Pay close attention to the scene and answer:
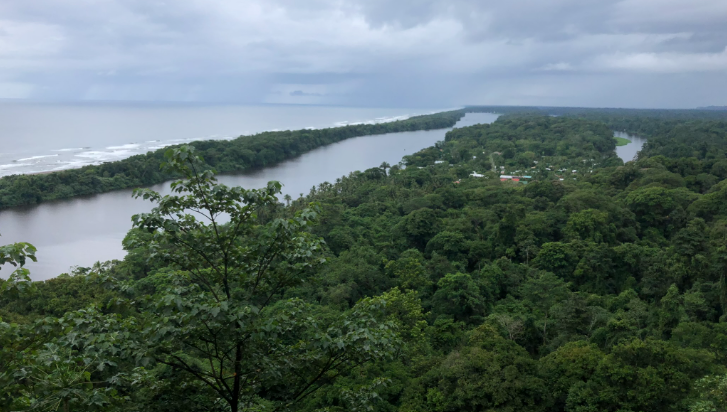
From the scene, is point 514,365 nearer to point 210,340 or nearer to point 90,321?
point 210,340

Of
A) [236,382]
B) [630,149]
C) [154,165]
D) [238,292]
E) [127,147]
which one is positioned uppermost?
[127,147]

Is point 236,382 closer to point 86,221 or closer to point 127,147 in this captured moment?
point 86,221

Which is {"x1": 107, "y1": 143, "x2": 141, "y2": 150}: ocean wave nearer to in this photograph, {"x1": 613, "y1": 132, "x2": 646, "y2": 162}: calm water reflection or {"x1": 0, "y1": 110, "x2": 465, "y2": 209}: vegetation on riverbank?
{"x1": 0, "y1": 110, "x2": 465, "y2": 209}: vegetation on riverbank

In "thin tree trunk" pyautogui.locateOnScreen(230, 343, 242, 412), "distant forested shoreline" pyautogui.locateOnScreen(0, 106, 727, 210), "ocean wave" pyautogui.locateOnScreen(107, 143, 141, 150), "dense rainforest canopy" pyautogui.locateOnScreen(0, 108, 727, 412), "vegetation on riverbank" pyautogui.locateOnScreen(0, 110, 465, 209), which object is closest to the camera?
"dense rainforest canopy" pyautogui.locateOnScreen(0, 108, 727, 412)

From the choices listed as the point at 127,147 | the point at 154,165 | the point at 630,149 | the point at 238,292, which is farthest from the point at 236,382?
the point at 630,149

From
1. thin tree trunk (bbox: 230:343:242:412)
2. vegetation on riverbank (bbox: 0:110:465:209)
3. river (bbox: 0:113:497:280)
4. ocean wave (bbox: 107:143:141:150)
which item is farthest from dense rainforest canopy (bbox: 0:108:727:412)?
ocean wave (bbox: 107:143:141:150)

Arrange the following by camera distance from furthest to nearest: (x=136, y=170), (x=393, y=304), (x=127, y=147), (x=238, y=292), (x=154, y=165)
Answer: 1. (x=127, y=147)
2. (x=154, y=165)
3. (x=136, y=170)
4. (x=393, y=304)
5. (x=238, y=292)
